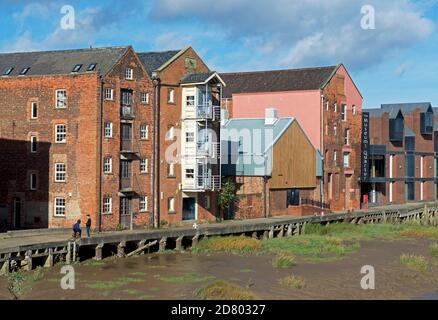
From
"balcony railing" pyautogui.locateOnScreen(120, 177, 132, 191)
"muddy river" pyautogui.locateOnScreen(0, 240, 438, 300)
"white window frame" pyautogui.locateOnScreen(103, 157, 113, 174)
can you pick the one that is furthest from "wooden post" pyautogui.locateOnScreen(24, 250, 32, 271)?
"balcony railing" pyautogui.locateOnScreen(120, 177, 132, 191)

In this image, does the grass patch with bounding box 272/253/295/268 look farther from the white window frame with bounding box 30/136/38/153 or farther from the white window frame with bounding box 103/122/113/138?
the white window frame with bounding box 30/136/38/153

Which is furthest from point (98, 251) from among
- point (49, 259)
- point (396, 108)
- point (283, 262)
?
point (396, 108)

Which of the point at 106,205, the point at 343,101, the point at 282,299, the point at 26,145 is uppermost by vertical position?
the point at 343,101

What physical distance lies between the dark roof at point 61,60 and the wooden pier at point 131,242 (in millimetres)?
11851

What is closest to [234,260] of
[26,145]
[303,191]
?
[26,145]

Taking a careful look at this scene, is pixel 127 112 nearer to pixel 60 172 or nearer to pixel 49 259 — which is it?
pixel 60 172

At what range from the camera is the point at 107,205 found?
5181 cm

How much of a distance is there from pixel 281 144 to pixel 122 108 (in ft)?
65.4

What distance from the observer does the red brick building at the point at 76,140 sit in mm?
51094

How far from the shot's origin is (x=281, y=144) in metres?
68.5

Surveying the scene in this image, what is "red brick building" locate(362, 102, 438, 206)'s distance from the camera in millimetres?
90562

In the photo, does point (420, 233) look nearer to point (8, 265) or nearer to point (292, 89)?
point (292, 89)

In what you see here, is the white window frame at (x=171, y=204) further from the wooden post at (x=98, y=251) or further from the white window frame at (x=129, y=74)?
the wooden post at (x=98, y=251)

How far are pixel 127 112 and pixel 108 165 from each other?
13.5 feet
